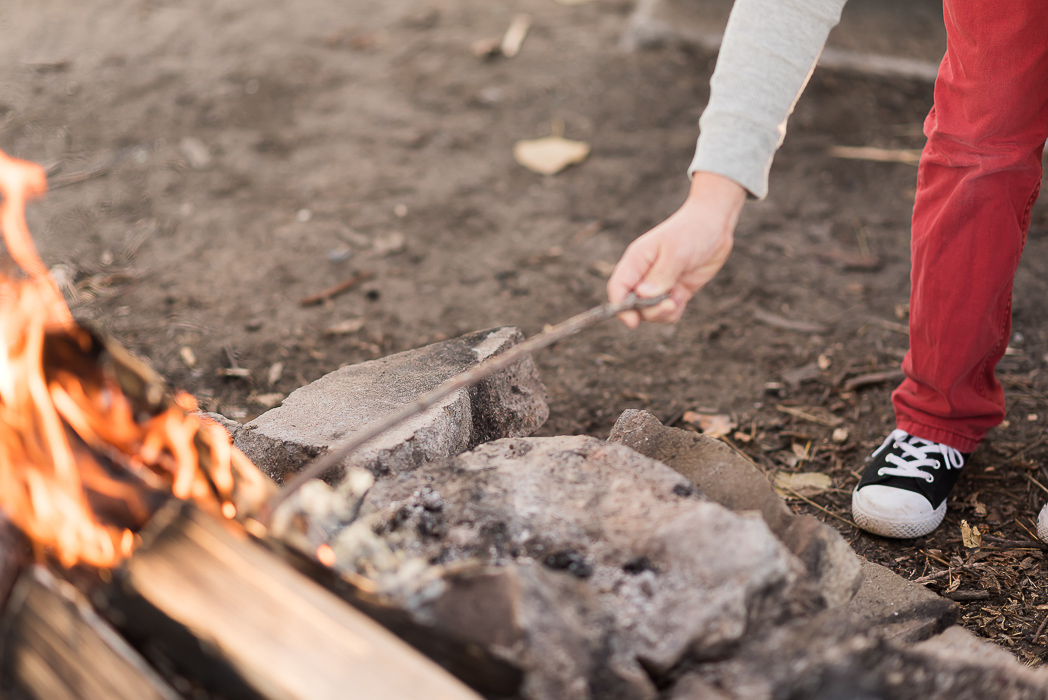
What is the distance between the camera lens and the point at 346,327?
3014 millimetres

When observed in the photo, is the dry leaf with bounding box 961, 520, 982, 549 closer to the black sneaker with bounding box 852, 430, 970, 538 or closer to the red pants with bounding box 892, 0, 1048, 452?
the black sneaker with bounding box 852, 430, 970, 538

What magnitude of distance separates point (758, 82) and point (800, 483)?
126 centimetres

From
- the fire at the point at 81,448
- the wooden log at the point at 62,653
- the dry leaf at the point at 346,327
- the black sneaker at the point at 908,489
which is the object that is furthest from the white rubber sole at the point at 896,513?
the dry leaf at the point at 346,327

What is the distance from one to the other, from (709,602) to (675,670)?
0.36 feet

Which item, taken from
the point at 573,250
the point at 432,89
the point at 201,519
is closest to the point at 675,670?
the point at 201,519

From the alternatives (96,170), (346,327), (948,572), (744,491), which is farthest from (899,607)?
(96,170)

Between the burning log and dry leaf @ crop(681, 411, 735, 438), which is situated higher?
the burning log

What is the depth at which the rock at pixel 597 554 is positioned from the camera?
1093mm

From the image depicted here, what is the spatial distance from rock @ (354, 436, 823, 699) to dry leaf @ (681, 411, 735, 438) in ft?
3.51

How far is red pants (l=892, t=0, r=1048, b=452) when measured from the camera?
5.48 ft

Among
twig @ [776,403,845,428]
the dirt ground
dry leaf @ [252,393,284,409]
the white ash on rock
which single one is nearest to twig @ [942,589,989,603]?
the dirt ground

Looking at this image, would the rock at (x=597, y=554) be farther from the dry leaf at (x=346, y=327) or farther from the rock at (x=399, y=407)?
the dry leaf at (x=346, y=327)

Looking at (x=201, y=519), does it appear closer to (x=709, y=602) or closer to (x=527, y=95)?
(x=709, y=602)

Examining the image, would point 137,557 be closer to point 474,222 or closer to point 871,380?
point 871,380
